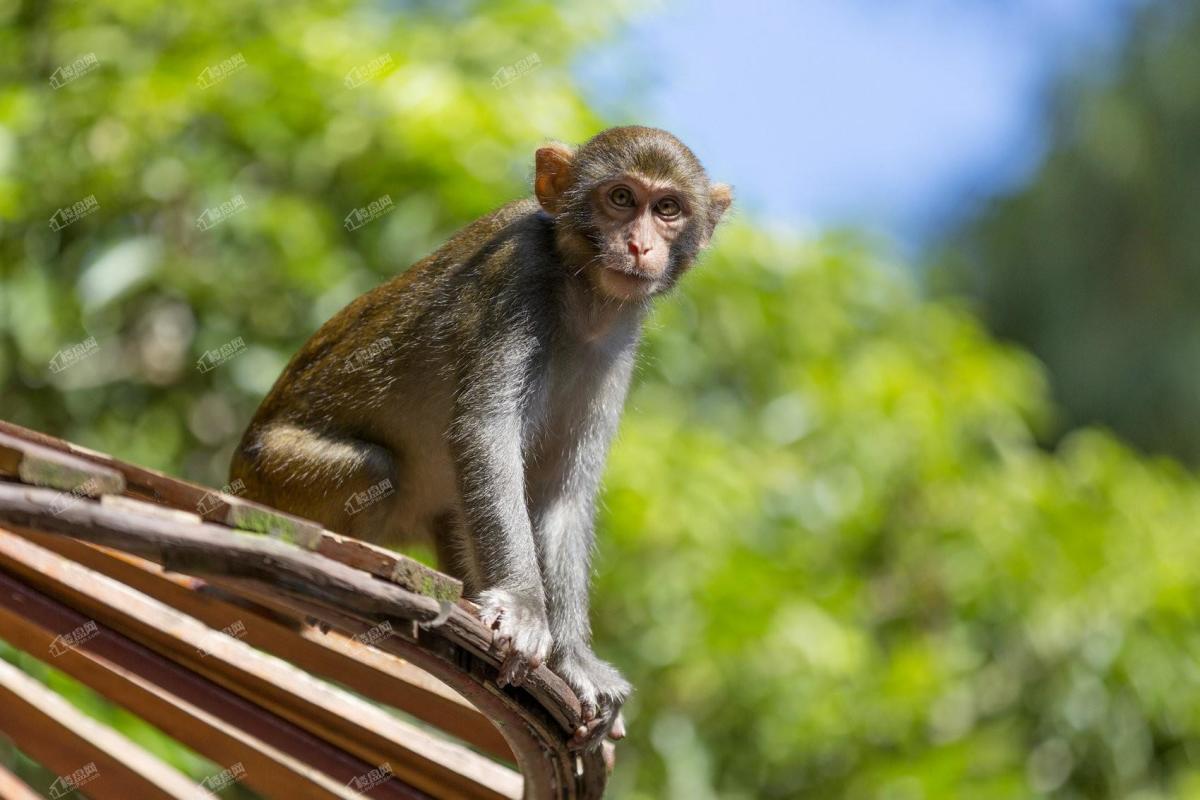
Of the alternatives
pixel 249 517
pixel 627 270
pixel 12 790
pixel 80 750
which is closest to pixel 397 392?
pixel 627 270

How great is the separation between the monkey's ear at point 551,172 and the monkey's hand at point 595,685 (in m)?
1.55

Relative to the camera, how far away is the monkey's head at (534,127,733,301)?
16.3 ft

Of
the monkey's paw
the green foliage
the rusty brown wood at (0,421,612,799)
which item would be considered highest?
the rusty brown wood at (0,421,612,799)

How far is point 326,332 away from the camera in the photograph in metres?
5.39

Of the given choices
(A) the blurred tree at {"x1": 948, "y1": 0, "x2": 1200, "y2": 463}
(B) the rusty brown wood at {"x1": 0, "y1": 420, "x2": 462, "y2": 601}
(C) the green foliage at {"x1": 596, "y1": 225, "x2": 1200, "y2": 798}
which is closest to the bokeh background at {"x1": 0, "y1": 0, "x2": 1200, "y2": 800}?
(C) the green foliage at {"x1": 596, "y1": 225, "x2": 1200, "y2": 798}

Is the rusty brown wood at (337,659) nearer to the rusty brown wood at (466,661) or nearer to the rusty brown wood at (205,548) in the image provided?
the rusty brown wood at (466,661)

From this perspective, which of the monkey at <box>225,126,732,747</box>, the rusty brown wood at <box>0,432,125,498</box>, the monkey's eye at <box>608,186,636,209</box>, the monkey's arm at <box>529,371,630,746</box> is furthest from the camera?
the monkey's eye at <box>608,186,636,209</box>

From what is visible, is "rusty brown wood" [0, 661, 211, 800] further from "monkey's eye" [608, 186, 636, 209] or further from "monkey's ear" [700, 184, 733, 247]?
"monkey's ear" [700, 184, 733, 247]

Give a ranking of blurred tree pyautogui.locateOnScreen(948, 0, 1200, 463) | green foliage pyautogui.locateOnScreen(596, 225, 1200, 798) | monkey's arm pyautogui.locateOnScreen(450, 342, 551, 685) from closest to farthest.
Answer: monkey's arm pyautogui.locateOnScreen(450, 342, 551, 685) < green foliage pyautogui.locateOnScreen(596, 225, 1200, 798) < blurred tree pyautogui.locateOnScreen(948, 0, 1200, 463)

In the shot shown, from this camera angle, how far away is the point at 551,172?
5.21 metres

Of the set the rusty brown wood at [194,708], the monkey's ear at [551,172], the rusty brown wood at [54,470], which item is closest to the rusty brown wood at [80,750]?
the rusty brown wood at [194,708]

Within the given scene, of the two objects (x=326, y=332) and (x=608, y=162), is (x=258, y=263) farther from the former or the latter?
(x=608, y=162)

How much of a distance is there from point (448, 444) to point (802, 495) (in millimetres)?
4295

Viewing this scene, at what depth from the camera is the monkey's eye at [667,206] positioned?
5.14 metres
